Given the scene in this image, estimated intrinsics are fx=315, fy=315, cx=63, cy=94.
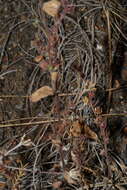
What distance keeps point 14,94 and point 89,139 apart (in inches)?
18.6

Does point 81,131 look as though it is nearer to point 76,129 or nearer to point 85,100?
Result: point 76,129

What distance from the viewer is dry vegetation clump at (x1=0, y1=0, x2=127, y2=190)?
143cm

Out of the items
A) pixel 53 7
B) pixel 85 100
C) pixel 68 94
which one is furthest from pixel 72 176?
pixel 53 7

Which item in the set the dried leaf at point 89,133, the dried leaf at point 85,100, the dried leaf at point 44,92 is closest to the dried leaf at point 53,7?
the dried leaf at point 44,92

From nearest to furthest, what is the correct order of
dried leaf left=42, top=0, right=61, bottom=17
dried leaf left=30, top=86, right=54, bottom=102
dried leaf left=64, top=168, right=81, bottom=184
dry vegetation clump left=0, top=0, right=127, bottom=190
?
dried leaf left=42, top=0, right=61, bottom=17
dried leaf left=30, top=86, right=54, bottom=102
dried leaf left=64, top=168, right=81, bottom=184
dry vegetation clump left=0, top=0, right=127, bottom=190

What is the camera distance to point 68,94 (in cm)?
161

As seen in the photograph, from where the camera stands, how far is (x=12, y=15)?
5.98 ft

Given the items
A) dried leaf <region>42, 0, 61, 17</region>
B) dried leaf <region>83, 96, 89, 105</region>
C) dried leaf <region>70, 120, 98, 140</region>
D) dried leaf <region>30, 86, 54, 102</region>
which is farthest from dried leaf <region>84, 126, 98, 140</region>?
dried leaf <region>42, 0, 61, 17</region>

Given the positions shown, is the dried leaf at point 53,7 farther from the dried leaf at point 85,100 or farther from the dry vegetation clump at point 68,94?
the dried leaf at point 85,100

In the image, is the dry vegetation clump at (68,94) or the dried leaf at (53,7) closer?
the dried leaf at (53,7)

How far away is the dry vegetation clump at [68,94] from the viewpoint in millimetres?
1430

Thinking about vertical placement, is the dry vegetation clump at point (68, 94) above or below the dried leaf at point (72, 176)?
above

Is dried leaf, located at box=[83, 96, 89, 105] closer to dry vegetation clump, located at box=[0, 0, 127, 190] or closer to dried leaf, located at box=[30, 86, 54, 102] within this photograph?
dry vegetation clump, located at box=[0, 0, 127, 190]

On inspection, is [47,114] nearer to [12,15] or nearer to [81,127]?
[81,127]
